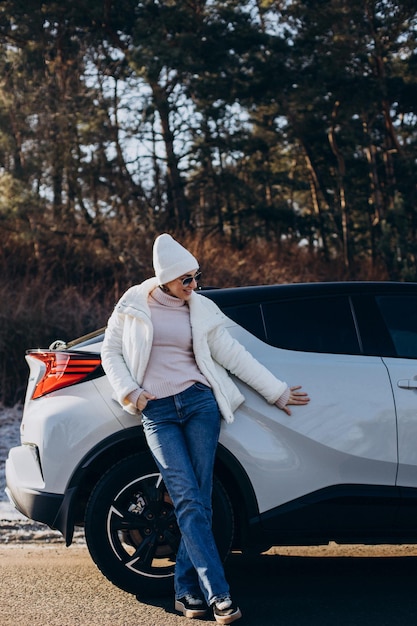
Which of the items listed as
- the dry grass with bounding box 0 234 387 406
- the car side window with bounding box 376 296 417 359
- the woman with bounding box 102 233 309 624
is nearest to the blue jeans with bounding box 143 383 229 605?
the woman with bounding box 102 233 309 624

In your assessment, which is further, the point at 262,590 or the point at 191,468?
the point at 262,590

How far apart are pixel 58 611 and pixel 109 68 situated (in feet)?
66.9

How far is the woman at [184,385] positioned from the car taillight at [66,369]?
172mm

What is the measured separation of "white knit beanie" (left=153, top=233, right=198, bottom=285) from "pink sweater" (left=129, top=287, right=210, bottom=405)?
13 cm

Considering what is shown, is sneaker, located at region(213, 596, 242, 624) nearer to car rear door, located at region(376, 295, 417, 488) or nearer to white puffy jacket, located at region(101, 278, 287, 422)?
A: white puffy jacket, located at region(101, 278, 287, 422)

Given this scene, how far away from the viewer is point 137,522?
14.7 feet

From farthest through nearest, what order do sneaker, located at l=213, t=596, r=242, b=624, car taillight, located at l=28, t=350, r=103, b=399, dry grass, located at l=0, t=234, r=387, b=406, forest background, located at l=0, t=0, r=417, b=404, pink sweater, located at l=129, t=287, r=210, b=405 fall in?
1. forest background, located at l=0, t=0, r=417, b=404
2. dry grass, located at l=0, t=234, r=387, b=406
3. car taillight, located at l=28, t=350, r=103, b=399
4. pink sweater, located at l=129, t=287, r=210, b=405
5. sneaker, located at l=213, t=596, r=242, b=624

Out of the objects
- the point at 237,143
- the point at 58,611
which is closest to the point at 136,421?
the point at 58,611

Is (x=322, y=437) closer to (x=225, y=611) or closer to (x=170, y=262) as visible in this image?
(x=225, y=611)

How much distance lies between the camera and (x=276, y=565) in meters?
5.34

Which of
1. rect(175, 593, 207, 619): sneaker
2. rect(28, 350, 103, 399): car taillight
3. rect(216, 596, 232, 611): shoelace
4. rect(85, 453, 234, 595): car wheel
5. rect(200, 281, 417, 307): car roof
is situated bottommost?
rect(175, 593, 207, 619): sneaker

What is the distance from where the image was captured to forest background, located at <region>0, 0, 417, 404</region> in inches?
780

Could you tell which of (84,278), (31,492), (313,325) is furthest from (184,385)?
(84,278)

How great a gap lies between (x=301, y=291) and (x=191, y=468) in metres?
1.19
